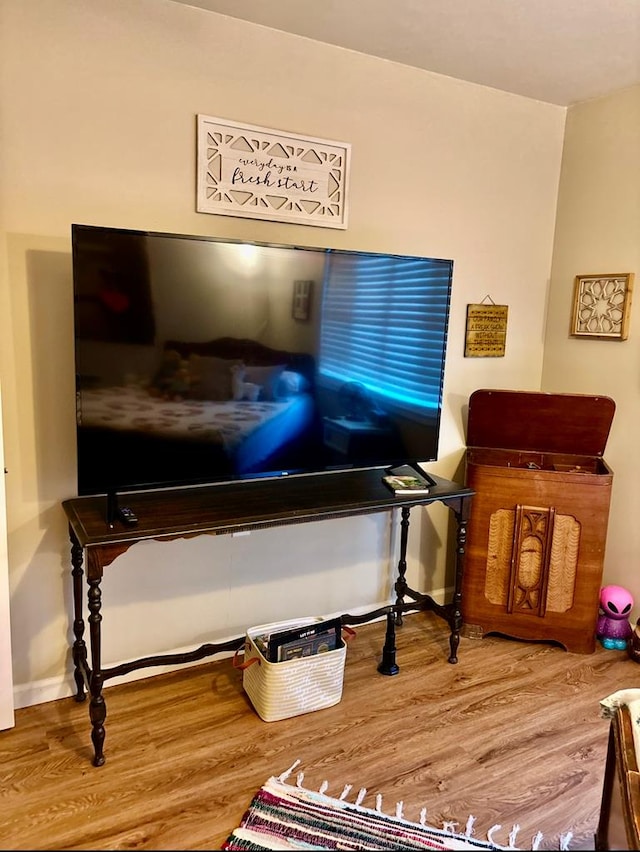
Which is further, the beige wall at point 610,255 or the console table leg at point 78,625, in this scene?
the beige wall at point 610,255

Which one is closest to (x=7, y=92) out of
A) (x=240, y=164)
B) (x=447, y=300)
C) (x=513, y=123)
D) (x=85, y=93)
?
(x=85, y=93)

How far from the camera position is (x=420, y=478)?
2.71m

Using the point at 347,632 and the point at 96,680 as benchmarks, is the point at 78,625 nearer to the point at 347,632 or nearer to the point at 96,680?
the point at 96,680

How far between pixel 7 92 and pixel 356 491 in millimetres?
1735

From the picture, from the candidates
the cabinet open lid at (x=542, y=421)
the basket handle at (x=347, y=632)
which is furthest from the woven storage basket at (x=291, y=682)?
the cabinet open lid at (x=542, y=421)

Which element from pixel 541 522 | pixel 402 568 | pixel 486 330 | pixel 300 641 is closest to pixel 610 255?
pixel 486 330

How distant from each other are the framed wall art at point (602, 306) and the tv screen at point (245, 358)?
90 centimetres

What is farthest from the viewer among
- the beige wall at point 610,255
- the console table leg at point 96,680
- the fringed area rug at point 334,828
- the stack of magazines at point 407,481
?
the beige wall at point 610,255

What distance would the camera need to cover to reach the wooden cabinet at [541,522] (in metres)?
2.79

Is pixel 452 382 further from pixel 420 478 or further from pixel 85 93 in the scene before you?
pixel 85 93

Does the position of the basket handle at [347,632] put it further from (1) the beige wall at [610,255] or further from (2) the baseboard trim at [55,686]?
(1) the beige wall at [610,255]

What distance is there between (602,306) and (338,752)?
7.22 feet

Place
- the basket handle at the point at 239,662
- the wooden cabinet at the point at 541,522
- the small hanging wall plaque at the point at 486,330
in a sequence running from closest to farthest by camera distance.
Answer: the basket handle at the point at 239,662, the wooden cabinet at the point at 541,522, the small hanging wall plaque at the point at 486,330

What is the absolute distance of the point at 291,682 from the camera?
2314 mm
